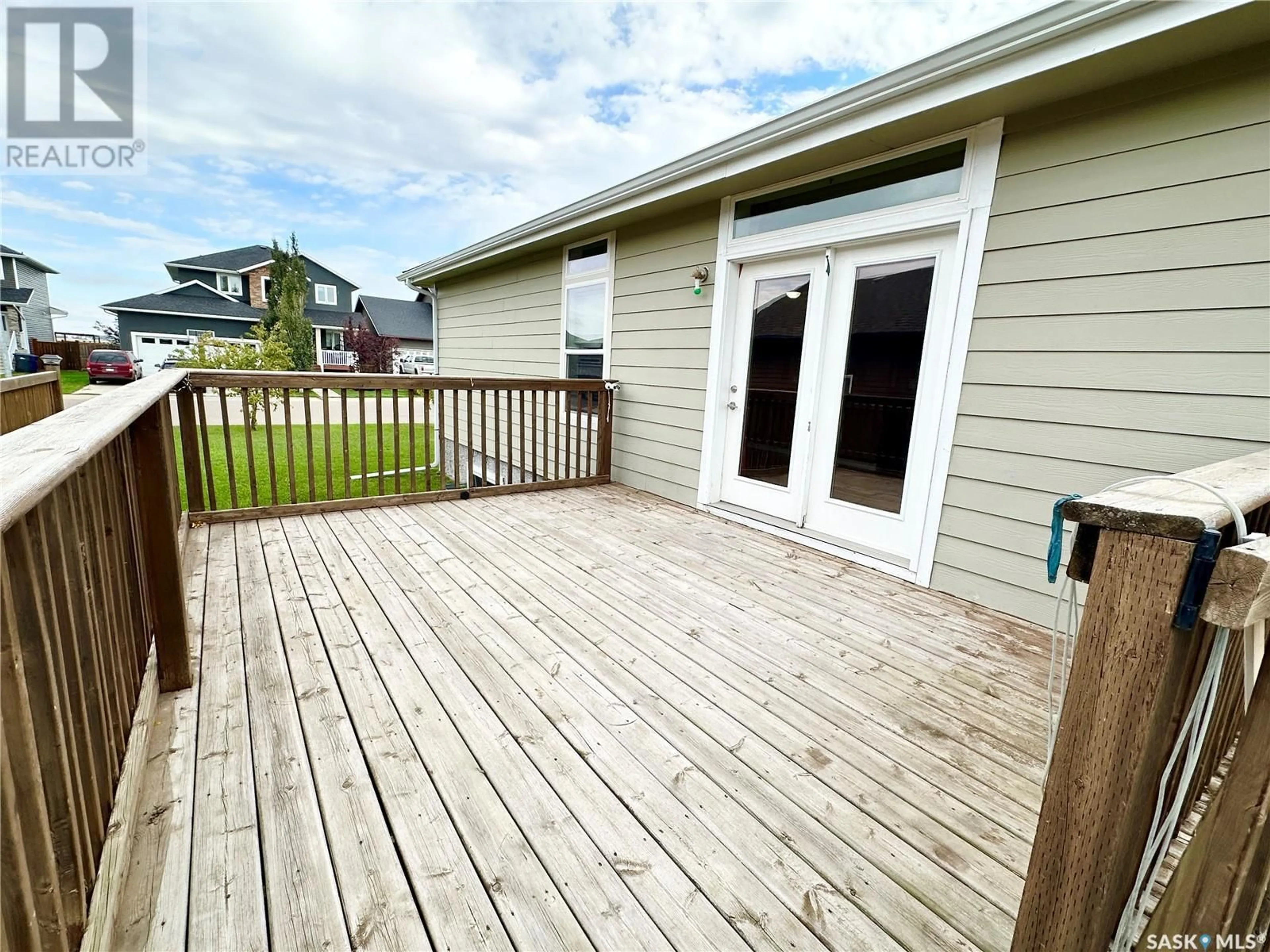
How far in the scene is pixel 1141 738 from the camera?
737 millimetres

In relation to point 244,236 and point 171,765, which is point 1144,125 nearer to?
point 171,765

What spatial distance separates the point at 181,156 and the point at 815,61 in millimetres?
23317

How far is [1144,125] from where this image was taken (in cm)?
226

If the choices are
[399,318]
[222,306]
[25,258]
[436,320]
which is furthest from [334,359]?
[436,320]

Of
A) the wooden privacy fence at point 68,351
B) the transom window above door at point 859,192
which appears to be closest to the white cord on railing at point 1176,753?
the transom window above door at point 859,192

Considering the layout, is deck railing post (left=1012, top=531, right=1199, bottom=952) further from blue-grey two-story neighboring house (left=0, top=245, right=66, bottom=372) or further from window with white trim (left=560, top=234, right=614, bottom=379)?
blue-grey two-story neighboring house (left=0, top=245, right=66, bottom=372)

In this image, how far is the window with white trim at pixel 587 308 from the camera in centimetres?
528

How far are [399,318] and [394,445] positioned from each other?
24.2 m

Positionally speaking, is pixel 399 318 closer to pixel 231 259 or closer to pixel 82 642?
pixel 231 259

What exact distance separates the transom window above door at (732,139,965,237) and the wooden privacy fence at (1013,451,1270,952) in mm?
2707

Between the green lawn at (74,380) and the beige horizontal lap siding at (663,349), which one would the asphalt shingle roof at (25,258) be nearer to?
the green lawn at (74,380)

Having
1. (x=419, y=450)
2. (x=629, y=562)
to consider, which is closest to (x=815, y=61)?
(x=629, y=562)

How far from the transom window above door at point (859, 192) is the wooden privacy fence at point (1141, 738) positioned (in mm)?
2707

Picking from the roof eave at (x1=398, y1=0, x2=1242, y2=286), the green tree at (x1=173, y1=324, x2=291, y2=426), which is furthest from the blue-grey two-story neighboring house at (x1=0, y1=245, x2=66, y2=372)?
the roof eave at (x1=398, y1=0, x2=1242, y2=286)
